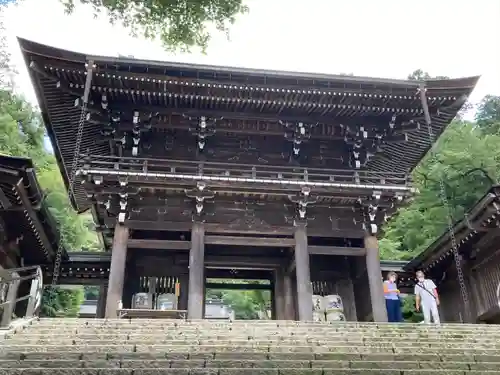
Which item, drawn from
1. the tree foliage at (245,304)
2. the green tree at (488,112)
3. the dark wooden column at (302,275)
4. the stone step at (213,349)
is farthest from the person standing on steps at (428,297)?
the green tree at (488,112)

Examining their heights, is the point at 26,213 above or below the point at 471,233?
above

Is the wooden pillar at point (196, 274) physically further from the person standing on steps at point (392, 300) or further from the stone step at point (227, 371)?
the stone step at point (227, 371)

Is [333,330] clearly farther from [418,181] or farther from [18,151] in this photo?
[18,151]

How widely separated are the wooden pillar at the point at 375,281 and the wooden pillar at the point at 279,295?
2518 mm

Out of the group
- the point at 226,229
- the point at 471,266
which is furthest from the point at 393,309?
the point at 226,229

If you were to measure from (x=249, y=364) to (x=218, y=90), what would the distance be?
7.83 m

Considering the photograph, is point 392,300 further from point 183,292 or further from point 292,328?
point 183,292

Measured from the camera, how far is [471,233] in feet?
39.3

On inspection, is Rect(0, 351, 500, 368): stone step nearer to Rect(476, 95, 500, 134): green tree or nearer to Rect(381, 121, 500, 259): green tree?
Rect(381, 121, 500, 259): green tree

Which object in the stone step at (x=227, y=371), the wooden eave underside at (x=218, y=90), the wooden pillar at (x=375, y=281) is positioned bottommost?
the stone step at (x=227, y=371)

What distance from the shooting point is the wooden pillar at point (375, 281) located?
11484mm

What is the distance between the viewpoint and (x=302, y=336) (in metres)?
7.51

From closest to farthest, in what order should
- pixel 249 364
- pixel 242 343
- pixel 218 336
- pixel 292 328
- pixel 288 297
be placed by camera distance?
pixel 249 364 → pixel 242 343 → pixel 218 336 → pixel 292 328 → pixel 288 297

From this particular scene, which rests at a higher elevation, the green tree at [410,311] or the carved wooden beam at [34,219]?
the carved wooden beam at [34,219]
